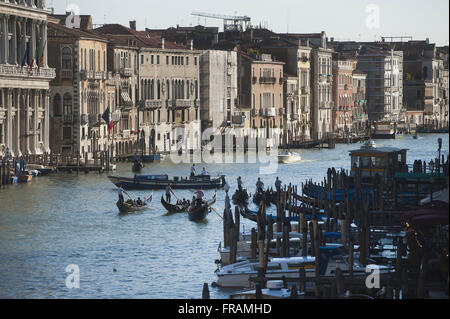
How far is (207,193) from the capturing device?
39.8m

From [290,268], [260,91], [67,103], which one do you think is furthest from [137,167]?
[290,268]

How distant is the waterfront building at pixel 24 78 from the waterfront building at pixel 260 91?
19.4 metres

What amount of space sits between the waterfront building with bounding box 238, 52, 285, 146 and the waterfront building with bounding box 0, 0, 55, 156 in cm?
1939

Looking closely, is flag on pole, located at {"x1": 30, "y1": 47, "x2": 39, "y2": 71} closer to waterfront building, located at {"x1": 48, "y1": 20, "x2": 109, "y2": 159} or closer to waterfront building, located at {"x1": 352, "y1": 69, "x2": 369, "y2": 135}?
waterfront building, located at {"x1": 48, "y1": 20, "x2": 109, "y2": 159}

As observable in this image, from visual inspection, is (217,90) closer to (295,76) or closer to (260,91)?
(260,91)

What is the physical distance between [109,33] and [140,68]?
279 cm

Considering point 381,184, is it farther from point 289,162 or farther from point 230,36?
point 230,36

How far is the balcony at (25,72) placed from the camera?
1833 inches

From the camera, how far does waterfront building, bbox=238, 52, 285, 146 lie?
68.8 meters

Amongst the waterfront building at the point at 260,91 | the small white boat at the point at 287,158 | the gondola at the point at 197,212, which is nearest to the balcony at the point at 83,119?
the small white boat at the point at 287,158

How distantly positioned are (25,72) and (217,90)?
1867 cm

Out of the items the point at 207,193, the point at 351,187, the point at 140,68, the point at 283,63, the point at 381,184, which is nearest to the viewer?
the point at 381,184

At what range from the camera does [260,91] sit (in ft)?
230
